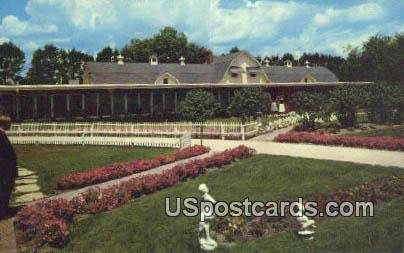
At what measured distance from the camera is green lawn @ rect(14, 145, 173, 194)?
1550 cm

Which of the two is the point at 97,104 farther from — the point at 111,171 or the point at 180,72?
the point at 111,171

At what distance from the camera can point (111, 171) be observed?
1518 cm

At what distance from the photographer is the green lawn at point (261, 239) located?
27.3ft

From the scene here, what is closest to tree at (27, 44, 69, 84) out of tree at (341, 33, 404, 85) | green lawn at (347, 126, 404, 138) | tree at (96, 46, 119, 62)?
green lawn at (347, 126, 404, 138)

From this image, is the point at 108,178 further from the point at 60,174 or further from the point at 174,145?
the point at 174,145

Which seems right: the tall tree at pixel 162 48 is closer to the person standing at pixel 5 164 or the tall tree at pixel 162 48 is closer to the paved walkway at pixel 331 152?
the paved walkway at pixel 331 152

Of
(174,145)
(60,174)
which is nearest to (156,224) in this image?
(60,174)

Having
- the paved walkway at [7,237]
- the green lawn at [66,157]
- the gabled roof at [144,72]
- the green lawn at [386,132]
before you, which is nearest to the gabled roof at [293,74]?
the gabled roof at [144,72]

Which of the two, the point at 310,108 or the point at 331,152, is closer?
the point at 331,152

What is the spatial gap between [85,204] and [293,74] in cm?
4234

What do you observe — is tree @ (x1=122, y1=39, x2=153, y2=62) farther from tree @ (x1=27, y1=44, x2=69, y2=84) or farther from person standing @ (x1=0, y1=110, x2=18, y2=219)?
person standing @ (x1=0, y1=110, x2=18, y2=219)

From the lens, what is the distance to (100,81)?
125ft

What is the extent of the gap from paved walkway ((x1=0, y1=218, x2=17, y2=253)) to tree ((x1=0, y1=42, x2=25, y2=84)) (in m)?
4.19

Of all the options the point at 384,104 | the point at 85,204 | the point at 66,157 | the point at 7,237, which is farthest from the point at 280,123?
the point at 7,237
